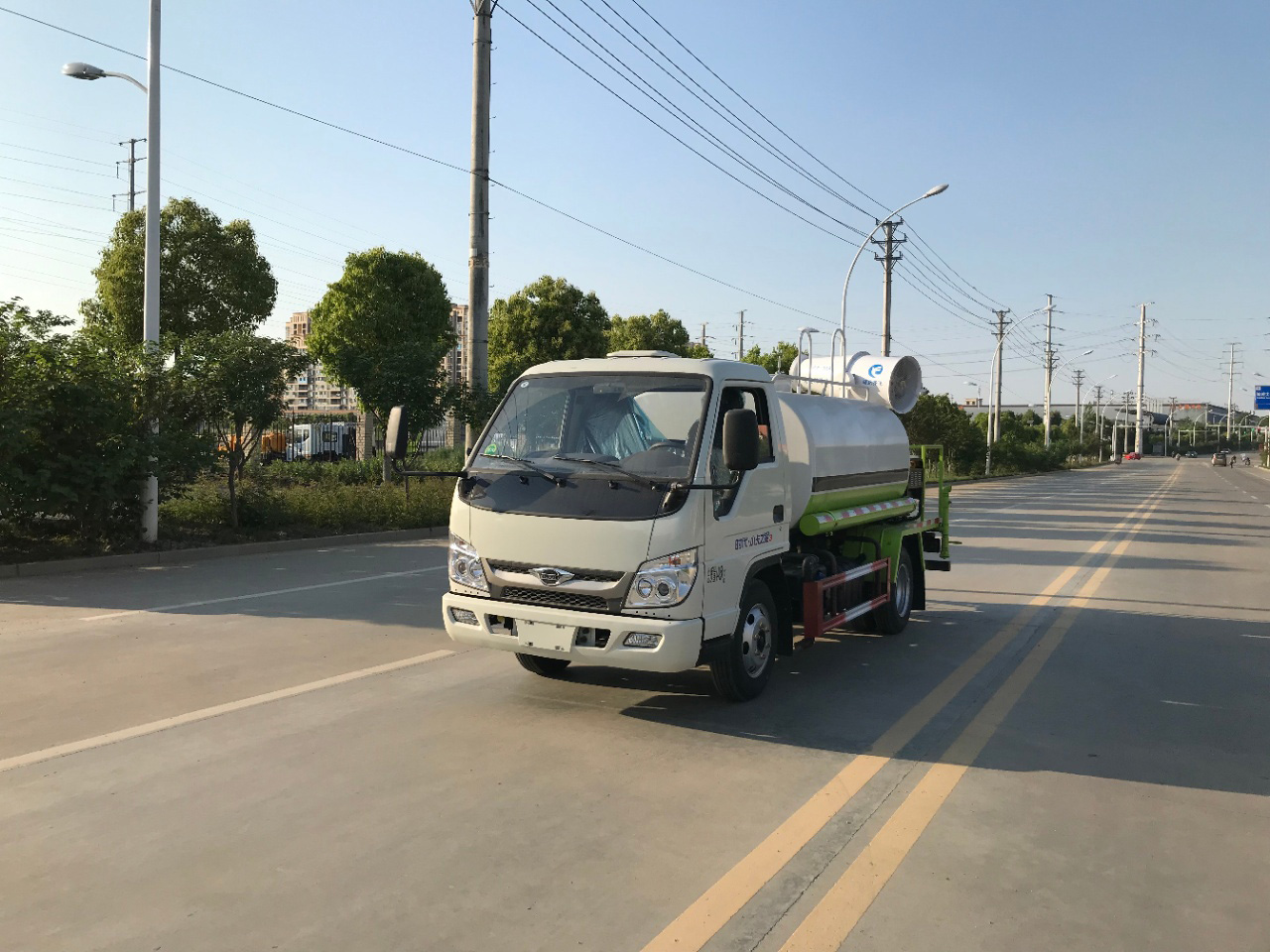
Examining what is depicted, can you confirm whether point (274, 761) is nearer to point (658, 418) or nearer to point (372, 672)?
point (372, 672)

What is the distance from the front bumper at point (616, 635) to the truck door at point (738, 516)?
0.23m

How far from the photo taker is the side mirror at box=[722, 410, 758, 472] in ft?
19.1

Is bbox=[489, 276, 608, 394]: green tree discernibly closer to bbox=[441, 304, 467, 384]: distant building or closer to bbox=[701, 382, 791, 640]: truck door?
bbox=[441, 304, 467, 384]: distant building

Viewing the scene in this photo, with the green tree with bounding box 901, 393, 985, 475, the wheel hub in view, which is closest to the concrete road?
the wheel hub

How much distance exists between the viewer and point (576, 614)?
5.78 m

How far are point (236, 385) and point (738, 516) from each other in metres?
10.7

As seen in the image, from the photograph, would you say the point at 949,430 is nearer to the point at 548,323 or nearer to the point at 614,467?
the point at 548,323

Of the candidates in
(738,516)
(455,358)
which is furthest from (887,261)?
(455,358)

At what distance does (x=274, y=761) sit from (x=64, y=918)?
1725 millimetres

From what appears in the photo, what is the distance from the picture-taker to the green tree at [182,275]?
3005cm

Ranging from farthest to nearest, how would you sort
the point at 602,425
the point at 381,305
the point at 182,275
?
the point at 381,305, the point at 182,275, the point at 602,425

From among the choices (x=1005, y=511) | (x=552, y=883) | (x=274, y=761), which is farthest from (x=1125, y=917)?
(x=1005, y=511)

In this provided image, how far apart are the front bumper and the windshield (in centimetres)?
85

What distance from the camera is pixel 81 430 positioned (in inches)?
502
